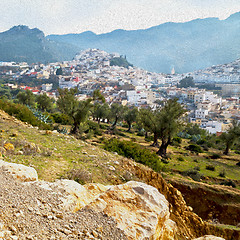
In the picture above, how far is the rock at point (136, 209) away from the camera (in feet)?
10.6

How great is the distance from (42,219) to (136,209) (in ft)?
5.17

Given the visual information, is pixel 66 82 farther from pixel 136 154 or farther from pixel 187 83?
pixel 136 154

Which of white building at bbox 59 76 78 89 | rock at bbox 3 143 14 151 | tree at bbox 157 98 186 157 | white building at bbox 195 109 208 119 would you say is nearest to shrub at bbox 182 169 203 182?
tree at bbox 157 98 186 157

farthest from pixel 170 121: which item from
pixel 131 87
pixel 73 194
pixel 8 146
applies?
pixel 131 87

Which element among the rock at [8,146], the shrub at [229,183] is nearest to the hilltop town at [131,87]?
the shrub at [229,183]

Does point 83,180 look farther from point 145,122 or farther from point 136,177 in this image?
point 145,122

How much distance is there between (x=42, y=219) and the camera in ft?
9.53

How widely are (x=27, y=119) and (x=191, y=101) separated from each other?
3661 inches

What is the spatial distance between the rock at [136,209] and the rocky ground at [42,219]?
0.16 m

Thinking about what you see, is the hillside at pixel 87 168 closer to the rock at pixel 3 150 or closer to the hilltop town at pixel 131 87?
the rock at pixel 3 150

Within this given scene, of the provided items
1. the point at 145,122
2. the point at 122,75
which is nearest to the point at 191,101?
the point at 122,75

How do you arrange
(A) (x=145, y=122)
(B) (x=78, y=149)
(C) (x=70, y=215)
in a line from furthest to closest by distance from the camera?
(A) (x=145, y=122) < (B) (x=78, y=149) < (C) (x=70, y=215)

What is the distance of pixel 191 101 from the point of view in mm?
97625

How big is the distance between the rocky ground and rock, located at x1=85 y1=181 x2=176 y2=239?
0.53 feet
